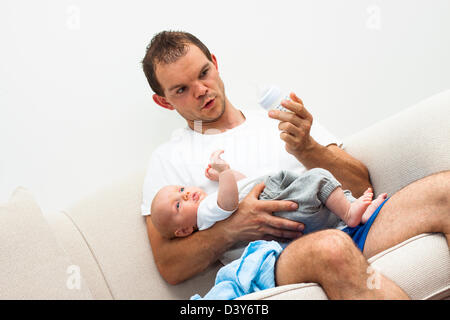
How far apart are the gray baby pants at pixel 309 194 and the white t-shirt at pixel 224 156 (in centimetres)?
15

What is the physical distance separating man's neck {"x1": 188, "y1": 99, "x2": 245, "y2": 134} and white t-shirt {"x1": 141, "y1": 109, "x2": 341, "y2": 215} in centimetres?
3

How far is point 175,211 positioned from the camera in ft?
4.95

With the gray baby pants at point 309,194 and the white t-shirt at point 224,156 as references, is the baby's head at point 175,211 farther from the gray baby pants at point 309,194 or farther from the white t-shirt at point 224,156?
the gray baby pants at point 309,194

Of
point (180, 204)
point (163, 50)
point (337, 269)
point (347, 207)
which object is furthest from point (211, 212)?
point (163, 50)

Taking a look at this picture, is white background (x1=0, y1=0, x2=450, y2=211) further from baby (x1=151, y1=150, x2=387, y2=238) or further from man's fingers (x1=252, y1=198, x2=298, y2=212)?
man's fingers (x1=252, y1=198, x2=298, y2=212)

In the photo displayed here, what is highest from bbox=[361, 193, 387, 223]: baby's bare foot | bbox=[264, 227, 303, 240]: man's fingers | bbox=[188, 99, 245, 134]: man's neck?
bbox=[188, 99, 245, 134]: man's neck

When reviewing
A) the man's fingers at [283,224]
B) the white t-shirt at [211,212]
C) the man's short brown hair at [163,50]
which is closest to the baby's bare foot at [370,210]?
the man's fingers at [283,224]

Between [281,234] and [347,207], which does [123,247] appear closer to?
[281,234]

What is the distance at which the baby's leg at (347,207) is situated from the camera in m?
1.34

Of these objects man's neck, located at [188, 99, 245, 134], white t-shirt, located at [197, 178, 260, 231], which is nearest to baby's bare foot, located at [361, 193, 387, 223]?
white t-shirt, located at [197, 178, 260, 231]

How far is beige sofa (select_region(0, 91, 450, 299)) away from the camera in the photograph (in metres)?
1.28

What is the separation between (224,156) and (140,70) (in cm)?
60
